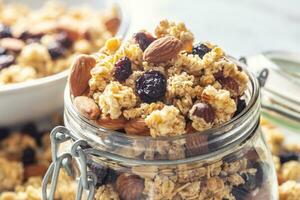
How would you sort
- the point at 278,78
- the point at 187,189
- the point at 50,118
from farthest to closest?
1. the point at 50,118
2. the point at 278,78
3. the point at 187,189

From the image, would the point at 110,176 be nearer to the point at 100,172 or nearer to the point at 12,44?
the point at 100,172

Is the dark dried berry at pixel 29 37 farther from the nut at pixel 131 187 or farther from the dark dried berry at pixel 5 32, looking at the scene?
the nut at pixel 131 187

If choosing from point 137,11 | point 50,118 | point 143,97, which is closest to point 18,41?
point 50,118

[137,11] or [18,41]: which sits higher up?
[18,41]

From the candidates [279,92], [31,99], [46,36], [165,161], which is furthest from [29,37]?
[165,161]

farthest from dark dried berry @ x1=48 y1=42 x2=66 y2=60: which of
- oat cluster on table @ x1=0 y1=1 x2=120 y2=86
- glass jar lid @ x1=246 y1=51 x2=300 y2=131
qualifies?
glass jar lid @ x1=246 y1=51 x2=300 y2=131

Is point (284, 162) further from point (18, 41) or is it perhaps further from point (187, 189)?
point (18, 41)
